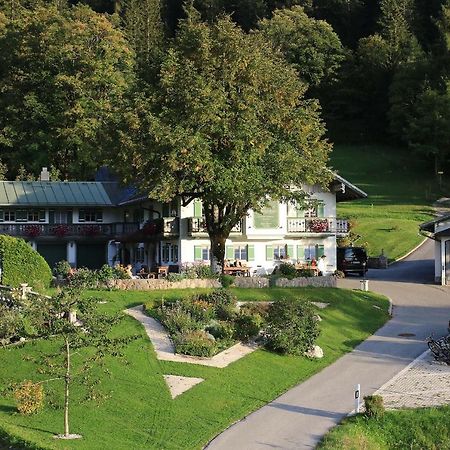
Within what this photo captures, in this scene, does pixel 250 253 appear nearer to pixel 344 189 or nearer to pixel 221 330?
pixel 344 189

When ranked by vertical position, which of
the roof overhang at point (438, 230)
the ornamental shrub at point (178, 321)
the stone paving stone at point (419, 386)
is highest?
the roof overhang at point (438, 230)

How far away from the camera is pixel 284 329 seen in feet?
98.5

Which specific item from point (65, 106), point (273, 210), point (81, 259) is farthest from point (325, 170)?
point (65, 106)

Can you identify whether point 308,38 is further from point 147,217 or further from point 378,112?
point 147,217

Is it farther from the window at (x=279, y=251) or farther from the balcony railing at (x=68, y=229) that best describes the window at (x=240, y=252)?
the balcony railing at (x=68, y=229)

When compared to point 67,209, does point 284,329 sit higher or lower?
lower

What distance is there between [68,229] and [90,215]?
7.76 ft

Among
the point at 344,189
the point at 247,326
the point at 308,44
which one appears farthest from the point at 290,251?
the point at 308,44

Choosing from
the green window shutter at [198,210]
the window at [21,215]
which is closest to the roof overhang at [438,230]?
the green window shutter at [198,210]

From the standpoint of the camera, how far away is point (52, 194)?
6088cm

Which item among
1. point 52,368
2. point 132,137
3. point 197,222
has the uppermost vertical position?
point 132,137

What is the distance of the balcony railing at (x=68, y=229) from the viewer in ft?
193

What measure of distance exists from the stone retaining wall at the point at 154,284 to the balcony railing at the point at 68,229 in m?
20.2

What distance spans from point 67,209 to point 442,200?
3676 cm
